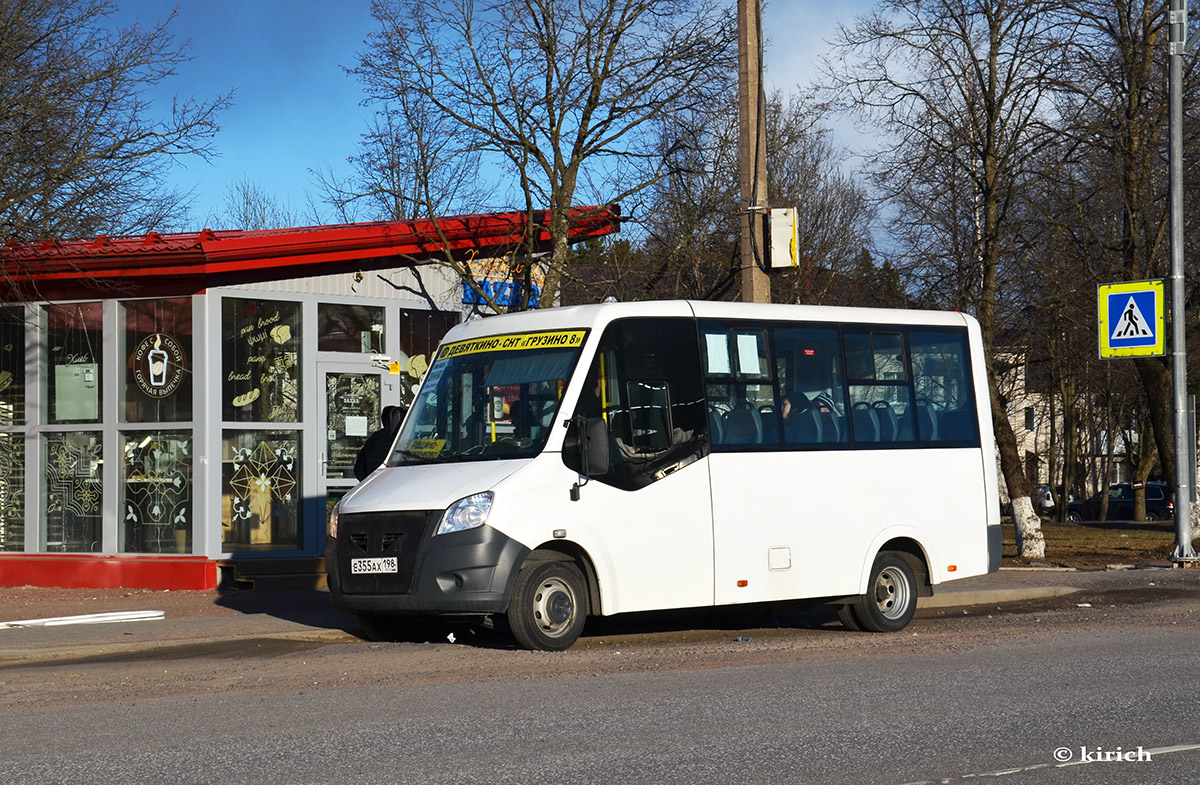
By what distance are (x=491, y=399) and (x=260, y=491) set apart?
6.33m

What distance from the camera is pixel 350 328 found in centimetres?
1734

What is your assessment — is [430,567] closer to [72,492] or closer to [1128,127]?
[72,492]

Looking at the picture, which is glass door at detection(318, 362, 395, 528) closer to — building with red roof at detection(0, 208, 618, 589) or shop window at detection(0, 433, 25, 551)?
building with red roof at detection(0, 208, 618, 589)

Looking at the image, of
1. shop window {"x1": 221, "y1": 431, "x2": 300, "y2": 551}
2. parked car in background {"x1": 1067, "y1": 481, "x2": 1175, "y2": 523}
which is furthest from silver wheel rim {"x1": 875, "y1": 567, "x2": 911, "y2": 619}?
parked car in background {"x1": 1067, "y1": 481, "x2": 1175, "y2": 523}

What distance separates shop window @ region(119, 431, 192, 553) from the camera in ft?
53.2

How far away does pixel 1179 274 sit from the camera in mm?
19312

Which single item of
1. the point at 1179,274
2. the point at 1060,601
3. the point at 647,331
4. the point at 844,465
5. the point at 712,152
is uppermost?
the point at 712,152

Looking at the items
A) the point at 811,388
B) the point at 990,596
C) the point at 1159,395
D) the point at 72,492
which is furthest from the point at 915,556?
the point at 1159,395

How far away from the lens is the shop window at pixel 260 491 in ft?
53.6

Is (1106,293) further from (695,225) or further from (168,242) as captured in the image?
(168,242)

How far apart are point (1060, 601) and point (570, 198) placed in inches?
305

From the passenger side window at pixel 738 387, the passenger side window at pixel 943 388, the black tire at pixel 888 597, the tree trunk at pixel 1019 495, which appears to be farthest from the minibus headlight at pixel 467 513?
the tree trunk at pixel 1019 495

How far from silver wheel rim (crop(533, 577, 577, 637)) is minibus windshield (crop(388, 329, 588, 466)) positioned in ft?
3.38

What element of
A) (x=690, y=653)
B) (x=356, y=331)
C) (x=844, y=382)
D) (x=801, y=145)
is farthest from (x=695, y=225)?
(x=801, y=145)
